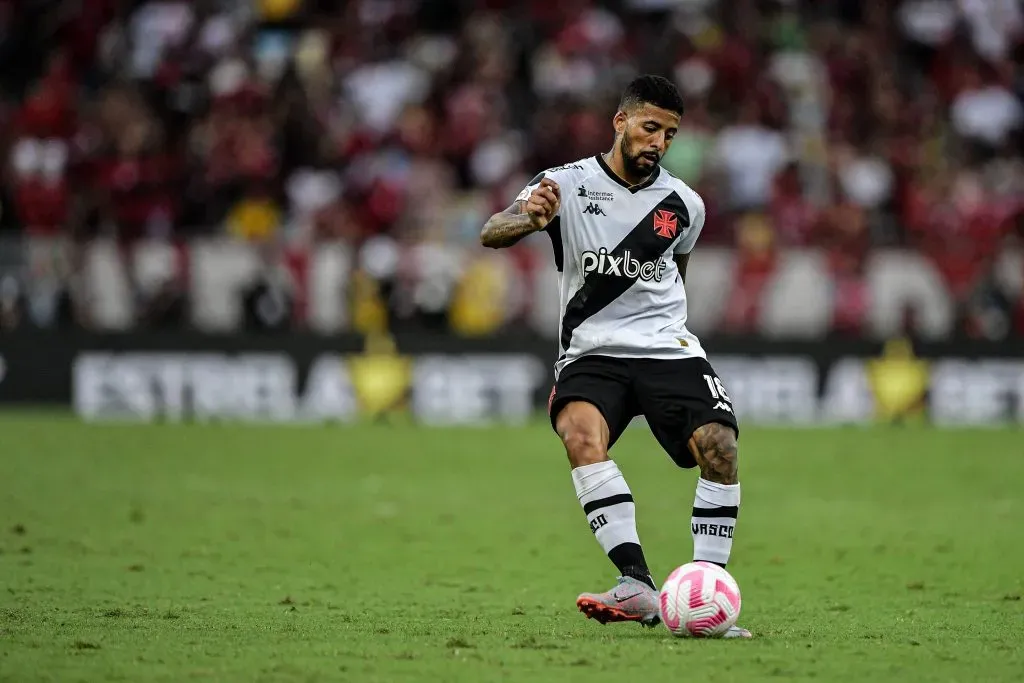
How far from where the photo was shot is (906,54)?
2666 cm

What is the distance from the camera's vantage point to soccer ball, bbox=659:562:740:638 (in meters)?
7.23

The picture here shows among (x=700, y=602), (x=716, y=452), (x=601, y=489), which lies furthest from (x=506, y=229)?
(x=700, y=602)

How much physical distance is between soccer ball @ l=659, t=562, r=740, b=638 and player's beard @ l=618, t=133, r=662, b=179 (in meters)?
1.95

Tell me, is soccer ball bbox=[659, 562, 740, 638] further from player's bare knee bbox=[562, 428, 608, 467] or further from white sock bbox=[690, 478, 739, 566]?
player's bare knee bbox=[562, 428, 608, 467]

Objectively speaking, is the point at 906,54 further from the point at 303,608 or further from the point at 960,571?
the point at 303,608

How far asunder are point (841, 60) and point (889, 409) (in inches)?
265

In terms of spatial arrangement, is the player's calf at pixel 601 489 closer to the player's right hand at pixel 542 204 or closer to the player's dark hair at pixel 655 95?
the player's right hand at pixel 542 204

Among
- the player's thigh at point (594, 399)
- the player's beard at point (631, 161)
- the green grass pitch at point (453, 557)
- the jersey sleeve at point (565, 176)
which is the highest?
the player's beard at point (631, 161)

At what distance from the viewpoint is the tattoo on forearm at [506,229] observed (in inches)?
293

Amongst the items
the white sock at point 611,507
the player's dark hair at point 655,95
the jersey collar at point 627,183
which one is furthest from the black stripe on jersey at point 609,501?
the player's dark hair at point 655,95

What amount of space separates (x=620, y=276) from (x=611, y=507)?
1140 mm

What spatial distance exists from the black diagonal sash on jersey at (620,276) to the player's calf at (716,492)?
2.67ft

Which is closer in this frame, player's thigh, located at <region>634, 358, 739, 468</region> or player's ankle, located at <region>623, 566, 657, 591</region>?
player's ankle, located at <region>623, 566, 657, 591</region>

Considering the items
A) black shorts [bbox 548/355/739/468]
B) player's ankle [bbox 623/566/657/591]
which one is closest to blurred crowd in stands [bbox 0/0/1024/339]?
black shorts [bbox 548/355/739/468]
